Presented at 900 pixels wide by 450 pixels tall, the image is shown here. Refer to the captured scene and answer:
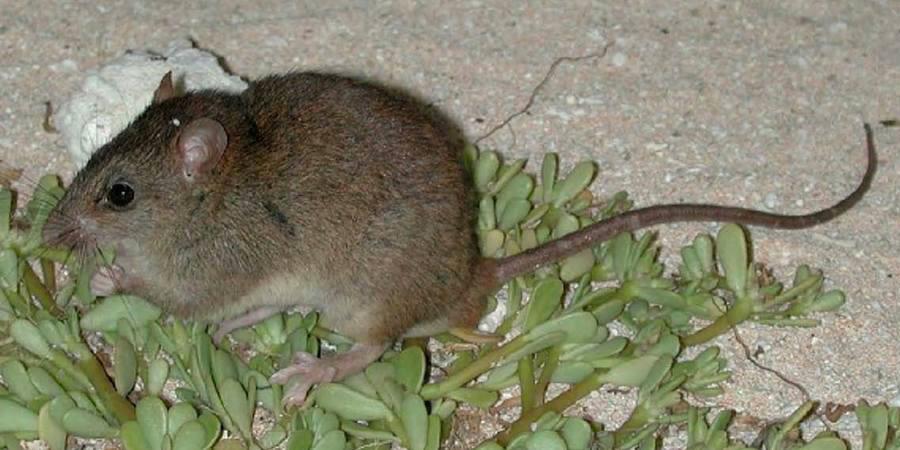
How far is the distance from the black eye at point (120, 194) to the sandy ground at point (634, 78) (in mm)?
1039

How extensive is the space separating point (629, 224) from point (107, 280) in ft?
4.88

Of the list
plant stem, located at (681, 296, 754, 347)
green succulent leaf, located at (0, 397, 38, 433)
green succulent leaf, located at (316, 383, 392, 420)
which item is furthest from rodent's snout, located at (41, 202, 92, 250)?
plant stem, located at (681, 296, 754, 347)

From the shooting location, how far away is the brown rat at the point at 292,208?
391 cm

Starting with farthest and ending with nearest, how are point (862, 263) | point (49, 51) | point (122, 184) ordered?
point (49, 51) → point (862, 263) → point (122, 184)

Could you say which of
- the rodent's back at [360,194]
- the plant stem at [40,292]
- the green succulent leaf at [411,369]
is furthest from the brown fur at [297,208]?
the plant stem at [40,292]

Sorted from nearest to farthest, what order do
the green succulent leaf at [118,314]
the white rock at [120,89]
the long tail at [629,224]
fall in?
the green succulent leaf at [118,314] < the long tail at [629,224] < the white rock at [120,89]

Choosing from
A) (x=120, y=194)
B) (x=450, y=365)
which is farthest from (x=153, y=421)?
(x=450, y=365)

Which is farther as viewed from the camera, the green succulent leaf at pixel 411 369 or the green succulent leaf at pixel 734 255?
the green succulent leaf at pixel 734 255

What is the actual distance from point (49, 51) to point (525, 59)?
5.65 feet

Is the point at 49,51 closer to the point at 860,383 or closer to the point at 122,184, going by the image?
the point at 122,184

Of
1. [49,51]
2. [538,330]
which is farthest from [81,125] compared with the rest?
[538,330]

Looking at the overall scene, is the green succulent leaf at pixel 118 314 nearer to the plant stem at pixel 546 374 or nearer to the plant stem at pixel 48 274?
the plant stem at pixel 48 274

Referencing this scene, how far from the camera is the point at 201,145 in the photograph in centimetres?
379

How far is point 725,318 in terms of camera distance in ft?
14.2
